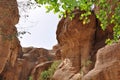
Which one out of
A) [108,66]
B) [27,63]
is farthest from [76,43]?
[27,63]

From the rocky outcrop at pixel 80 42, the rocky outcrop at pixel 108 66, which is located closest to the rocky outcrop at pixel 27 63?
the rocky outcrop at pixel 80 42

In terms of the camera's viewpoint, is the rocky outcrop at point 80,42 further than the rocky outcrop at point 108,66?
Yes

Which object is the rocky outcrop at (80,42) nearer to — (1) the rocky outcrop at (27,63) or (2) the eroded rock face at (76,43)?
(2) the eroded rock face at (76,43)

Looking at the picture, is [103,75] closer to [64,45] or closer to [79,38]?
[79,38]

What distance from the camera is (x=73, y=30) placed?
92.3ft

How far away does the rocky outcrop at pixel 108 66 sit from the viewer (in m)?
16.3

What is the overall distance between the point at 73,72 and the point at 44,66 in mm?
9469

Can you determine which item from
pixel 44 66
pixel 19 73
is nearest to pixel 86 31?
pixel 44 66

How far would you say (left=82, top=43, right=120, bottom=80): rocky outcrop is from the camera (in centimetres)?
1631

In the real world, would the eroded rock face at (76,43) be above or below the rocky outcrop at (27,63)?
above

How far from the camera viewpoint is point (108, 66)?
54.6 feet

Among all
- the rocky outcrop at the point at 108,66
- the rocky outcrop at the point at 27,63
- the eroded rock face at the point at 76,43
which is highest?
the rocky outcrop at the point at 108,66

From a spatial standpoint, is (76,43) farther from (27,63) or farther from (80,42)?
(27,63)

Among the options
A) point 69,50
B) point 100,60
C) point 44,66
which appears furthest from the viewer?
point 44,66
